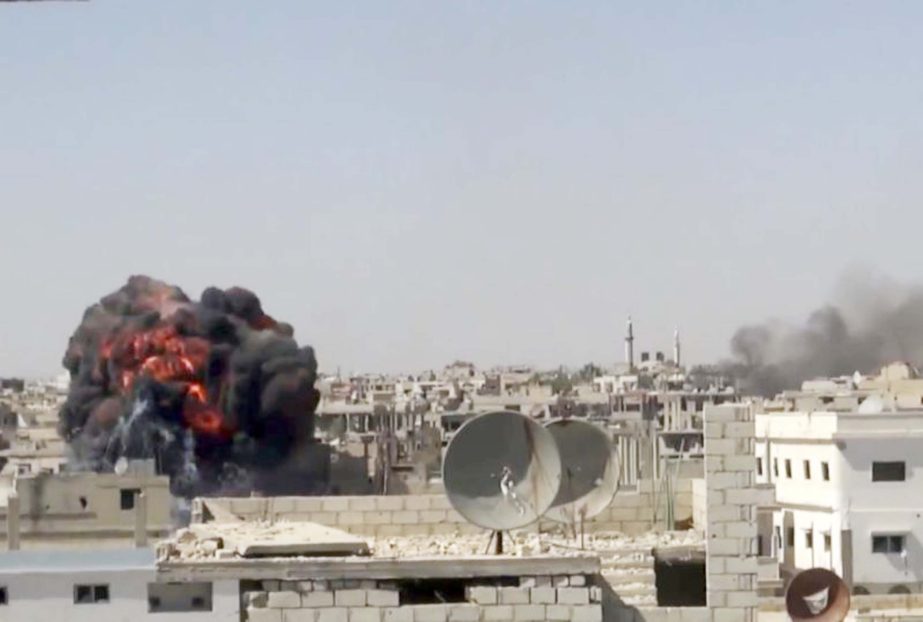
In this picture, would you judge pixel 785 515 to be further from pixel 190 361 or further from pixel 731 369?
pixel 731 369

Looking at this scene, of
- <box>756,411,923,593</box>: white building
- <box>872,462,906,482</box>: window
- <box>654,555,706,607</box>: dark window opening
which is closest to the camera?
<box>654,555,706,607</box>: dark window opening

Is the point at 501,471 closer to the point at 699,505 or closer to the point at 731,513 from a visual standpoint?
the point at 731,513

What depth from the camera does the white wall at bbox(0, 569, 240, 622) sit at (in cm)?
1606

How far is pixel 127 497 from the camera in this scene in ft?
106

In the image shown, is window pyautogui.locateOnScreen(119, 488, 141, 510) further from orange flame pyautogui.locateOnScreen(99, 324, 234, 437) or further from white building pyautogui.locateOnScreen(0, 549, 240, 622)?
orange flame pyautogui.locateOnScreen(99, 324, 234, 437)

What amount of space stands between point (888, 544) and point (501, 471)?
17133 millimetres

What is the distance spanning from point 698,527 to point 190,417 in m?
58.0

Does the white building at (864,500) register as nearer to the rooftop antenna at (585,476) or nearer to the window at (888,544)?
the window at (888,544)

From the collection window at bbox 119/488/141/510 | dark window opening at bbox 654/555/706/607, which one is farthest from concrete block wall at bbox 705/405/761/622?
window at bbox 119/488/141/510

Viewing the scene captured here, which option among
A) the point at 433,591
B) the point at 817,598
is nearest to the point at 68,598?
the point at 433,591

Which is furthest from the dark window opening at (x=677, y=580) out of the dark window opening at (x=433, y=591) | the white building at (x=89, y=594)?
the white building at (x=89, y=594)

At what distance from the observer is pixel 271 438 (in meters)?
74.2

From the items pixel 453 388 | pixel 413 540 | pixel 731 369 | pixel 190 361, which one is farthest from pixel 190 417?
pixel 413 540

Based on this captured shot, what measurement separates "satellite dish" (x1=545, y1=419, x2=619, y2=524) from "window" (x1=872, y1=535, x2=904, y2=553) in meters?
15.9
